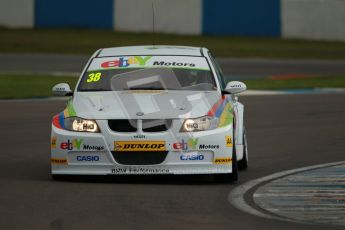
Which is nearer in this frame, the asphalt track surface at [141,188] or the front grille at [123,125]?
the asphalt track surface at [141,188]

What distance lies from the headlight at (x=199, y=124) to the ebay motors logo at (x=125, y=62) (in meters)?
1.49

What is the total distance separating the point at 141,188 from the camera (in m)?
11.2

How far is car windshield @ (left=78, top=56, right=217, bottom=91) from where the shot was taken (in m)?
12.5

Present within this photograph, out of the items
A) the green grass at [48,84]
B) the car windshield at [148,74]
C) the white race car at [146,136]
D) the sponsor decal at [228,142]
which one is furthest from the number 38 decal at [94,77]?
the green grass at [48,84]

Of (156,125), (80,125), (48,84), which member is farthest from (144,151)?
(48,84)

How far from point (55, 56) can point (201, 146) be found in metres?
26.4

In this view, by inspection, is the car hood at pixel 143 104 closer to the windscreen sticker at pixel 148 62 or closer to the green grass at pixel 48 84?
the windscreen sticker at pixel 148 62

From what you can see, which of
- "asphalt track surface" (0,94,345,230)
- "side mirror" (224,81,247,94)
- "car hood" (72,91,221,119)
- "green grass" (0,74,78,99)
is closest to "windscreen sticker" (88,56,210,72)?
"side mirror" (224,81,247,94)

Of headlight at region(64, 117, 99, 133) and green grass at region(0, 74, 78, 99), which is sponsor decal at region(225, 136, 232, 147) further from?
green grass at region(0, 74, 78, 99)

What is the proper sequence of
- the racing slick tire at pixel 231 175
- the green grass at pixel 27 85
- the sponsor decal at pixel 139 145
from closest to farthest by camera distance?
the sponsor decal at pixel 139 145 → the racing slick tire at pixel 231 175 → the green grass at pixel 27 85

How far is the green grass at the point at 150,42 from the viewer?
39.5 meters

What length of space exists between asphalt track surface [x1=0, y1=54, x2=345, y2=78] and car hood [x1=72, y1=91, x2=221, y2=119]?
62.7 feet

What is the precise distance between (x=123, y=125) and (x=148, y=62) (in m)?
1.51

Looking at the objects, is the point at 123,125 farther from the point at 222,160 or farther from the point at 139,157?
the point at 222,160
